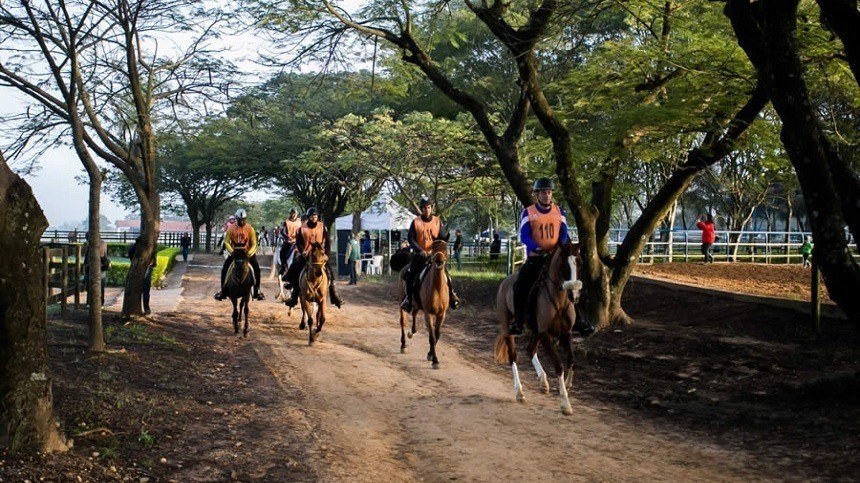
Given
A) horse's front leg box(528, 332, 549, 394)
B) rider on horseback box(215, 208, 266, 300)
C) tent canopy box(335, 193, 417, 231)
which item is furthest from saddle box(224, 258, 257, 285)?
tent canopy box(335, 193, 417, 231)

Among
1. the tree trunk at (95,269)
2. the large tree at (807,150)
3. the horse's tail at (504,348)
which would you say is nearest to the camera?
the large tree at (807,150)

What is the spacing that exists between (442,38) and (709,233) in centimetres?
1444

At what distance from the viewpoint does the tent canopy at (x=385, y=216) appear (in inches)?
1390

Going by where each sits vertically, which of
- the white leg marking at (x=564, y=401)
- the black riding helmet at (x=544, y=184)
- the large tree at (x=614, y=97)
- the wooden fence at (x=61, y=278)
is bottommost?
the white leg marking at (x=564, y=401)

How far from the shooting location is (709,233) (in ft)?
88.6

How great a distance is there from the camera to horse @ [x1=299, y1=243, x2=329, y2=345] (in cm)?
1488

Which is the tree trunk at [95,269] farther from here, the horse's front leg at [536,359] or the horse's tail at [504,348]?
the horse's front leg at [536,359]

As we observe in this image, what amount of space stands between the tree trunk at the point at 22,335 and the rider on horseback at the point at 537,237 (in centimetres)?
565

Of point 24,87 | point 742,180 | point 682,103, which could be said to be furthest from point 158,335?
point 742,180

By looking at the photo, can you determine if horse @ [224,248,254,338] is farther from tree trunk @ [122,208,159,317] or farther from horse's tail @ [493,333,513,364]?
horse's tail @ [493,333,513,364]

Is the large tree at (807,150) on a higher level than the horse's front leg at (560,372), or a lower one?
higher

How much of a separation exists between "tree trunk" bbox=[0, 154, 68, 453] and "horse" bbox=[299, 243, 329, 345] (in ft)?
28.7

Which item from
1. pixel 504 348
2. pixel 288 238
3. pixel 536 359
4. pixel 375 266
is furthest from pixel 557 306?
pixel 375 266

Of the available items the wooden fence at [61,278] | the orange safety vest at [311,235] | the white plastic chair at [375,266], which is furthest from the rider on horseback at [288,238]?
the white plastic chair at [375,266]
